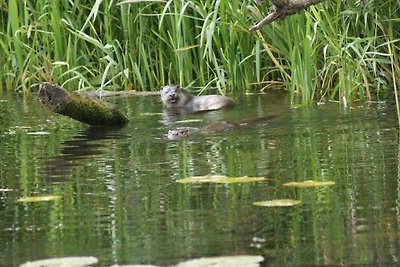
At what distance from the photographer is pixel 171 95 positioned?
9.77 m

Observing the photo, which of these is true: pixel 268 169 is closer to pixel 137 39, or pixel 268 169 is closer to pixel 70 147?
pixel 70 147

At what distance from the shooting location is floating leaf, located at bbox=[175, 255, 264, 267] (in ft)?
10.9

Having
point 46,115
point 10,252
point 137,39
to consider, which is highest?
point 137,39

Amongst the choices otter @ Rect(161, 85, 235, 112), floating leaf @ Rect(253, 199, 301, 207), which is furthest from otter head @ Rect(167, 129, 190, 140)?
floating leaf @ Rect(253, 199, 301, 207)

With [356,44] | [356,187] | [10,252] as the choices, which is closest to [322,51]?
[356,44]

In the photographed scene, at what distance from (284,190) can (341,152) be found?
1.29 m

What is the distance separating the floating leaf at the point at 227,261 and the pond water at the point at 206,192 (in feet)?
0.14

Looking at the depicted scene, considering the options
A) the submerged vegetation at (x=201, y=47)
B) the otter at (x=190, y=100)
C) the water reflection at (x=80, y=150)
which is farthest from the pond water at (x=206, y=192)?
the otter at (x=190, y=100)

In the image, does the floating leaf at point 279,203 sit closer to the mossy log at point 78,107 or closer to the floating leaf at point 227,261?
the floating leaf at point 227,261

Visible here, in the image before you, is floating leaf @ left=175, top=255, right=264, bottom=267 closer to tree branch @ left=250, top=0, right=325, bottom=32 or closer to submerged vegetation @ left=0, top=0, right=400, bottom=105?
tree branch @ left=250, top=0, right=325, bottom=32

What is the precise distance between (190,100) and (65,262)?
21.8 feet

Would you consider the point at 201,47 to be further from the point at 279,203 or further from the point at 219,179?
the point at 279,203

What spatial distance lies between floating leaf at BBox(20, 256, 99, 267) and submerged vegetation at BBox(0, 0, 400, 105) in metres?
5.13

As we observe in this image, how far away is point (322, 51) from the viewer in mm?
9523
